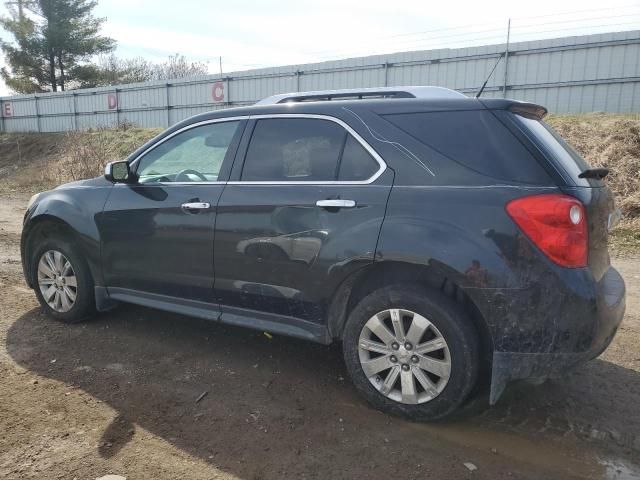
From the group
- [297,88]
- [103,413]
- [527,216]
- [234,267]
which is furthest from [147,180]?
[297,88]

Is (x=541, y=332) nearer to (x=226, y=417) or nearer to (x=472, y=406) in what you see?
(x=472, y=406)

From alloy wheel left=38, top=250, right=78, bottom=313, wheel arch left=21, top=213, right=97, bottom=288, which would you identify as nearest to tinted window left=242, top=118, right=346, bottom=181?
wheel arch left=21, top=213, right=97, bottom=288

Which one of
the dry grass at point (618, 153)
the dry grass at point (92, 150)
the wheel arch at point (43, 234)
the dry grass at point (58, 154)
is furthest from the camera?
the dry grass at point (58, 154)

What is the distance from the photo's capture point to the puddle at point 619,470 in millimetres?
2592

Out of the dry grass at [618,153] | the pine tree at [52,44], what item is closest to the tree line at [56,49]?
the pine tree at [52,44]

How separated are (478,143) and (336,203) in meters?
0.88

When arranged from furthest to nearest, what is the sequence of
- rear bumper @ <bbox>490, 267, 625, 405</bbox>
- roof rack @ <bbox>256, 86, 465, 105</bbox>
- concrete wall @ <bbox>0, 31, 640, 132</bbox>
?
1. concrete wall @ <bbox>0, 31, 640, 132</bbox>
2. roof rack @ <bbox>256, 86, 465, 105</bbox>
3. rear bumper @ <bbox>490, 267, 625, 405</bbox>

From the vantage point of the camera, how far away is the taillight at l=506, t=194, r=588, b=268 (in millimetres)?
2652

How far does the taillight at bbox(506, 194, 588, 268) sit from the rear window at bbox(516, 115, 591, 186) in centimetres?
30

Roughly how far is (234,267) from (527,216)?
1915 mm

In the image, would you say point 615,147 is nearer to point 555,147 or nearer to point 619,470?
point 555,147

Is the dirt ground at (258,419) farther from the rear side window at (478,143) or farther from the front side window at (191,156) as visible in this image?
the rear side window at (478,143)

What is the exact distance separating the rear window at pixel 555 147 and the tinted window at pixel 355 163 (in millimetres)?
879

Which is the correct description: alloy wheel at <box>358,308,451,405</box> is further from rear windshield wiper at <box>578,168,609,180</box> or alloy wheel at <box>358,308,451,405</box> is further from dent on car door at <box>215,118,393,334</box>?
rear windshield wiper at <box>578,168,609,180</box>
